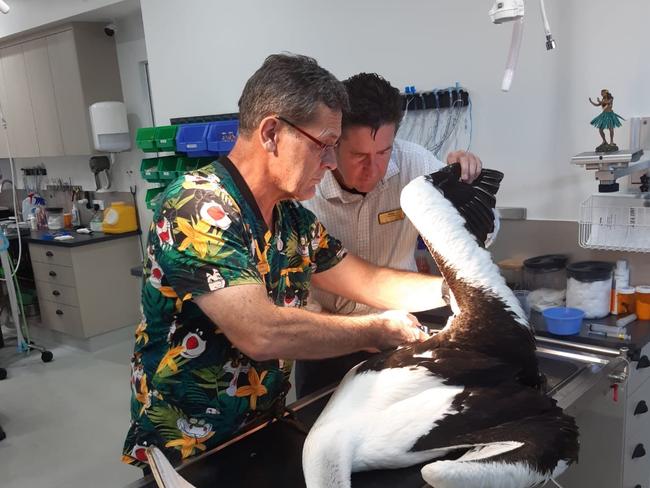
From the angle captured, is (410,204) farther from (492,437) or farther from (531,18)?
(531,18)

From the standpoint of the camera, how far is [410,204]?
126 cm

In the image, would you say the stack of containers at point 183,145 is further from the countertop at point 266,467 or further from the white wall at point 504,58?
the countertop at point 266,467

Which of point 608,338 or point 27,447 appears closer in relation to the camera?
point 608,338

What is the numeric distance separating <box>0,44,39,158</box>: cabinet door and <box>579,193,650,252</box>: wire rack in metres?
4.30

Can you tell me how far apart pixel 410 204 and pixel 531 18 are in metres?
1.26

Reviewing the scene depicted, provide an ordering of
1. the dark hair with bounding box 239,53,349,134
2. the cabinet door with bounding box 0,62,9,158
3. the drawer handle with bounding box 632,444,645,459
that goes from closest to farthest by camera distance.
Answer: the dark hair with bounding box 239,53,349,134, the drawer handle with bounding box 632,444,645,459, the cabinet door with bounding box 0,62,9,158

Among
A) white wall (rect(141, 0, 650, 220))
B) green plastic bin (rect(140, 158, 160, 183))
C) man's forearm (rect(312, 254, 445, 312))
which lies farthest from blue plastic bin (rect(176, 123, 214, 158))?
man's forearm (rect(312, 254, 445, 312))

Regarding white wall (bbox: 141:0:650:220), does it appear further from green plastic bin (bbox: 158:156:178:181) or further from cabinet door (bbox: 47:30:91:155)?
cabinet door (bbox: 47:30:91:155)

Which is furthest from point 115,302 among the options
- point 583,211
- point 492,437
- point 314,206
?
point 492,437

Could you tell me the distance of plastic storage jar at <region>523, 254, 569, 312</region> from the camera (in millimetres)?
2062

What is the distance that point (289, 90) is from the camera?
113 cm

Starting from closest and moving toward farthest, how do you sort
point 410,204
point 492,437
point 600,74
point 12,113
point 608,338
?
point 492,437, point 410,204, point 608,338, point 600,74, point 12,113

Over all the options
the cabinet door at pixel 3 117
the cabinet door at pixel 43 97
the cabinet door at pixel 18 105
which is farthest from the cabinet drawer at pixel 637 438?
the cabinet door at pixel 3 117

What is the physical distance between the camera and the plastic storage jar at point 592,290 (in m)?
1.92
